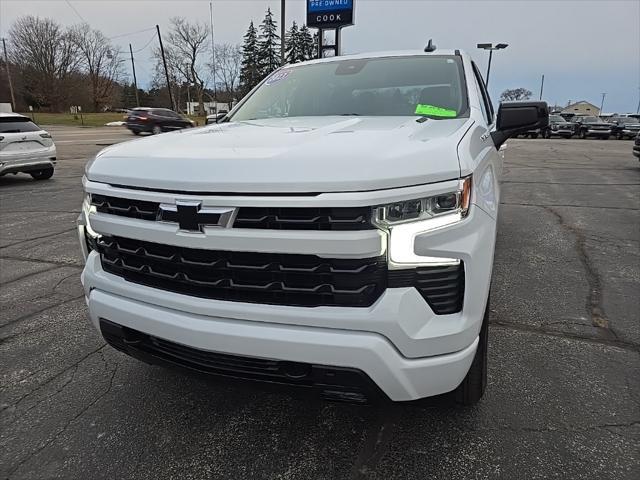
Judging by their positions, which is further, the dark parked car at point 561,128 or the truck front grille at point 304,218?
the dark parked car at point 561,128

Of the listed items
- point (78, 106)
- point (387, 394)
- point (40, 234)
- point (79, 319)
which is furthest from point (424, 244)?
point (78, 106)

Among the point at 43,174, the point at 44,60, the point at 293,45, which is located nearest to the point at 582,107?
the point at 293,45

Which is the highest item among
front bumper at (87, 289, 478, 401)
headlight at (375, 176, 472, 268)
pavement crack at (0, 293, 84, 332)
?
headlight at (375, 176, 472, 268)

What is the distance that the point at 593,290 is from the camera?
4.06 metres

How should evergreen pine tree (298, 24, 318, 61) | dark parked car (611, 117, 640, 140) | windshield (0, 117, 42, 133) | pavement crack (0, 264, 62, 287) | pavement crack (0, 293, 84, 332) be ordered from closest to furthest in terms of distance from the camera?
pavement crack (0, 293, 84, 332) → pavement crack (0, 264, 62, 287) → windshield (0, 117, 42, 133) → dark parked car (611, 117, 640, 140) → evergreen pine tree (298, 24, 318, 61)

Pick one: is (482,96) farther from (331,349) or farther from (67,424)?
(67,424)

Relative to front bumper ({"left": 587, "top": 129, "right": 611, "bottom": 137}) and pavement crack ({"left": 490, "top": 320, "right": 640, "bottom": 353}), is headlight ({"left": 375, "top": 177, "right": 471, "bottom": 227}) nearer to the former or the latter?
pavement crack ({"left": 490, "top": 320, "right": 640, "bottom": 353})

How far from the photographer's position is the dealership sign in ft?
48.9

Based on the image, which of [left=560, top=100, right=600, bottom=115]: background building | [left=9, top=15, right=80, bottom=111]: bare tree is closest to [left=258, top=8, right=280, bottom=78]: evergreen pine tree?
[left=9, top=15, right=80, bottom=111]: bare tree

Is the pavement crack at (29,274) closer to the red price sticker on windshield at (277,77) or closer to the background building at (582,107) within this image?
the red price sticker on windshield at (277,77)

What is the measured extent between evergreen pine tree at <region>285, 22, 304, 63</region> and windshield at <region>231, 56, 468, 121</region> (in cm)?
5907

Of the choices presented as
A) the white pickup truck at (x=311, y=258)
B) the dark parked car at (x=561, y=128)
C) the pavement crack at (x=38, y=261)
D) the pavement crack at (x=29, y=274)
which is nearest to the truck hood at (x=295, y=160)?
the white pickup truck at (x=311, y=258)

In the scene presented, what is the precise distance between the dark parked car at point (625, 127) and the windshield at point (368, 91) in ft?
116

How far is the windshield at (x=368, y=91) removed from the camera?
2906mm
